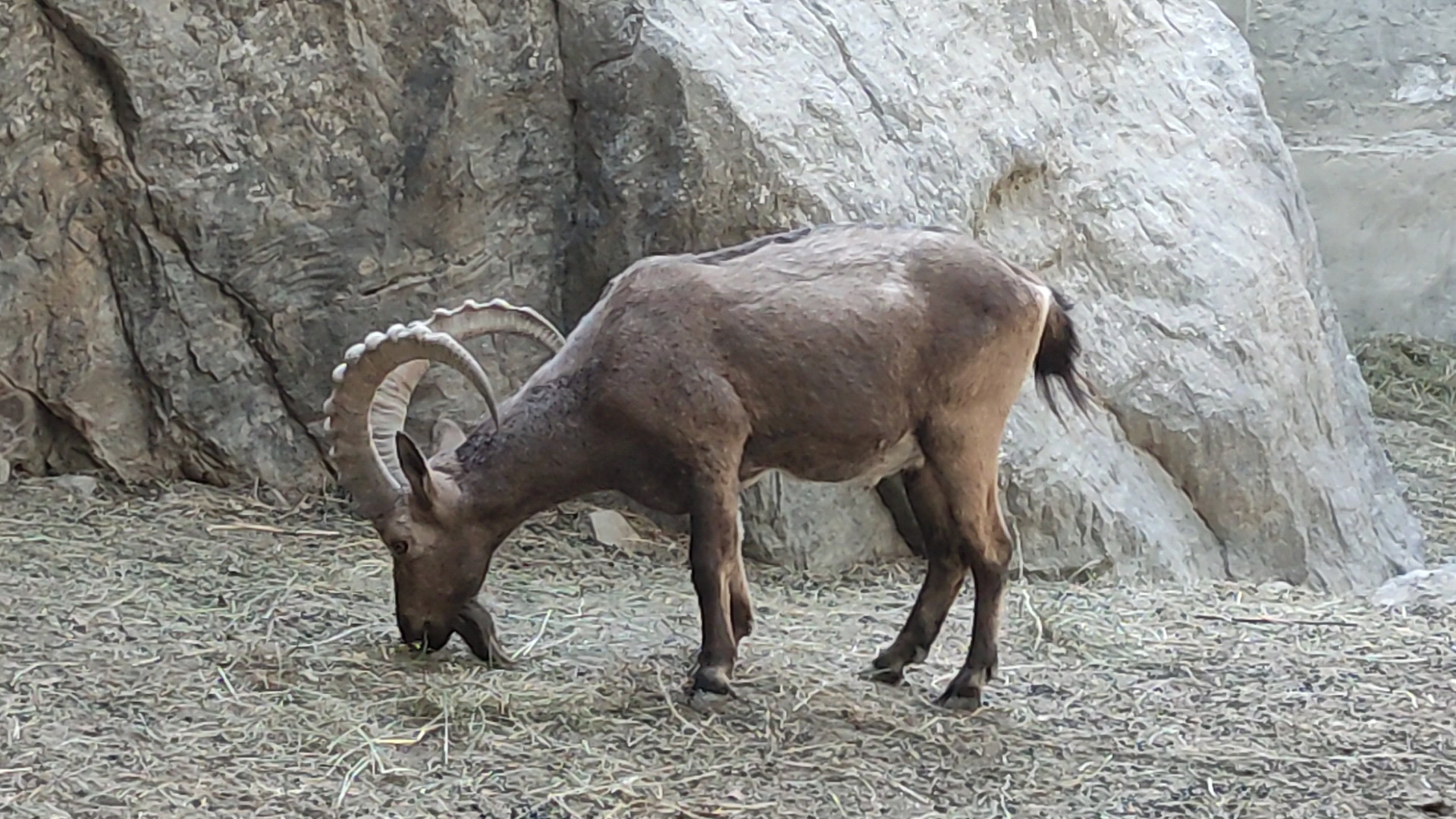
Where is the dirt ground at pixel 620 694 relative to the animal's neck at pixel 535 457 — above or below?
below

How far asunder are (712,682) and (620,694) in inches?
12.4

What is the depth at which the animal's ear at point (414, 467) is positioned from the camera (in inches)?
201

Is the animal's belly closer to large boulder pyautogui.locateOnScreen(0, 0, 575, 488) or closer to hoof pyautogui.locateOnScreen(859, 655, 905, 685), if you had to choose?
hoof pyautogui.locateOnScreen(859, 655, 905, 685)

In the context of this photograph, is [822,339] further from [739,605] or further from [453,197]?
[453,197]

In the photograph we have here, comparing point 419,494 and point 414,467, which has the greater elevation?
point 414,467

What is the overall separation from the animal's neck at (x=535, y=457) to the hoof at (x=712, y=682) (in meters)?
0.68

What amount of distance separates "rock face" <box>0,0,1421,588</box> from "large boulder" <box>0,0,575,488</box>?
0.01 meters

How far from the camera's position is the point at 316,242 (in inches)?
276

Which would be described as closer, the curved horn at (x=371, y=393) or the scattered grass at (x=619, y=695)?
the scattered grass at (x=619, y=695)

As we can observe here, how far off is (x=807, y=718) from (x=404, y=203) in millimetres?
3120

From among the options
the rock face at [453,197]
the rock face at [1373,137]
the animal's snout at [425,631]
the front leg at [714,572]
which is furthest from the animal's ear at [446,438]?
the rock face at [1373,137]

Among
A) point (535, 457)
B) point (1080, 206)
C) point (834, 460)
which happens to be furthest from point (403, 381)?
point (1080, 206)

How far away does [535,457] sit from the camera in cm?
527

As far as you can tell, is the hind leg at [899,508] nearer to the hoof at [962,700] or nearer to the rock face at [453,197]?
the rock face at [453,197]
